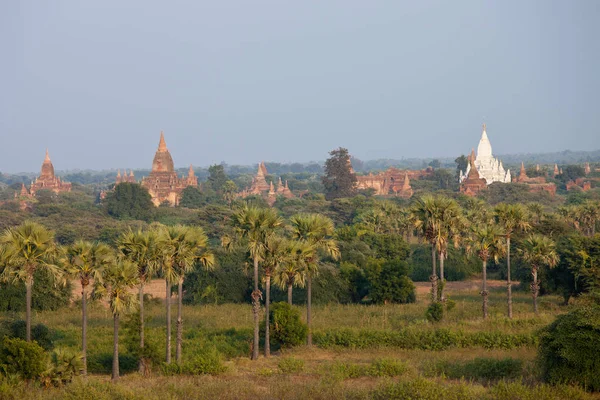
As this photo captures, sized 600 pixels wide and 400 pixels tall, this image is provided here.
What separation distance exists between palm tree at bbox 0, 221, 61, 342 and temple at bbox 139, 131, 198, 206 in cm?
8291

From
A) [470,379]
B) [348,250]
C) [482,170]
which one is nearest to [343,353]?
[470,379]

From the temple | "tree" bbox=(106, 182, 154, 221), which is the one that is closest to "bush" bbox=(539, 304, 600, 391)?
"tree" bbox=(106, 182, 154, 221)

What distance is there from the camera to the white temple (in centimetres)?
11150

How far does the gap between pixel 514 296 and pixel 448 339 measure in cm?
1163

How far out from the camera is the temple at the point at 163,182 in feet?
347

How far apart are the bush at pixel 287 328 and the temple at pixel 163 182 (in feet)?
262

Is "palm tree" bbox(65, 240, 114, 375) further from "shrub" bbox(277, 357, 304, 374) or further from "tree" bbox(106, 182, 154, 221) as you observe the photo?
"tree" bbox(106, 182, 154, 221)

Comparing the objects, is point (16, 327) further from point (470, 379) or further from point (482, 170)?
point (482, 170)

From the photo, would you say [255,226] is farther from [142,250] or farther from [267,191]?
[267,191]

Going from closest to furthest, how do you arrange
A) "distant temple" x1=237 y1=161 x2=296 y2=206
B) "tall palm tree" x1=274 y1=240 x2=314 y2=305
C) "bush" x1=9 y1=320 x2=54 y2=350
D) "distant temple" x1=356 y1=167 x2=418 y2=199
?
1. "bush" x1=9 y1=320 x2=54 y2=350
2. "tall palm tree" x1=274 y1=240 x2=314 y2=305
3. "distant temple" x1=237 y1=161 x2=296 y2=206
4. "distant temple" x1=356 y1=167 x2=418 y2=199

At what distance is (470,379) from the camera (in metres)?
20.5

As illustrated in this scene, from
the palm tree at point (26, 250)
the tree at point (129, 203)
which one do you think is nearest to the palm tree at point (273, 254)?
the palm tree at point (26, 250)

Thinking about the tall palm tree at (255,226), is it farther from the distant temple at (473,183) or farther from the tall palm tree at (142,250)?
the distant temple at (473,183)

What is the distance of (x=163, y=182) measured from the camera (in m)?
108
